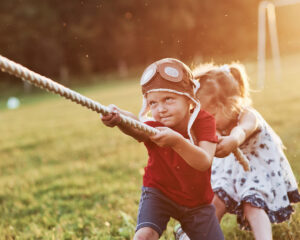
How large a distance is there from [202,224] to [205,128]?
21.2 inches

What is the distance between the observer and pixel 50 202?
444 centimetres

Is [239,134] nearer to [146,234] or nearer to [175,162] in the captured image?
[175,162]

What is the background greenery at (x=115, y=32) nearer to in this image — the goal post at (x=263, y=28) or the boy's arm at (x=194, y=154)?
the goal post at (x=263, y=28)

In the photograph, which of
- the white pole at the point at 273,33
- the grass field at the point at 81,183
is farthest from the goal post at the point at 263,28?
the grass field at the point at 81,183

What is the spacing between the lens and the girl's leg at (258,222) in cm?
Result: 274

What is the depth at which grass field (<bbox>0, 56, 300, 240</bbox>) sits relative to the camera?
3.48 metres

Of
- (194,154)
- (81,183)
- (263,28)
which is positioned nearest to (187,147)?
(194,154)

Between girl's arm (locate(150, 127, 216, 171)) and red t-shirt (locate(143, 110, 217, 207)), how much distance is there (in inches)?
2.5

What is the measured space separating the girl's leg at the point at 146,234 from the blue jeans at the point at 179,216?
0.02 meters

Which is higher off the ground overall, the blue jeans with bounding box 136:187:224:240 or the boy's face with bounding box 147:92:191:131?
the boy's face with bounding box 147:92:191:131

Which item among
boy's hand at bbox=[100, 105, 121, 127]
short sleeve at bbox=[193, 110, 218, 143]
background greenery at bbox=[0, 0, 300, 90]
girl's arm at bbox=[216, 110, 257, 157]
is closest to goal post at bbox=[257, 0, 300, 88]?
girl's arm at bbox=[216, 110, 257, 157]

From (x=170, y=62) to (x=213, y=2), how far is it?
4117 centimetres

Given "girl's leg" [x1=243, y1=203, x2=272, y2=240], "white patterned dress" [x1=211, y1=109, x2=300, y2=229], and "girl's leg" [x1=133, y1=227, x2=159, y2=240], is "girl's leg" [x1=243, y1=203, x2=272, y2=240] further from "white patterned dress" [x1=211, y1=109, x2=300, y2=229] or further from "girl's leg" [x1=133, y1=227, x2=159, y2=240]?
"girl's leg" [x1=133, y1=227, x2=159, y2=240]

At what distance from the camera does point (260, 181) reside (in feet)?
9.71
